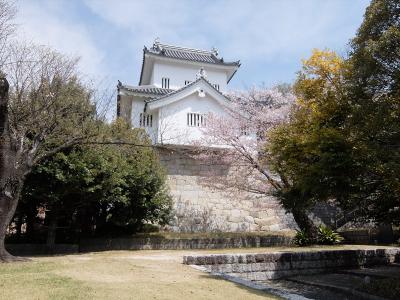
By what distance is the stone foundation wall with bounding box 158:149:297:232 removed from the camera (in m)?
18.8

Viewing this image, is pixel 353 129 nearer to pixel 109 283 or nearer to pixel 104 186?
pixel 109 283

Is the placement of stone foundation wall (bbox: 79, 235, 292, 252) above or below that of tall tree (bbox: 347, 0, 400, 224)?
below

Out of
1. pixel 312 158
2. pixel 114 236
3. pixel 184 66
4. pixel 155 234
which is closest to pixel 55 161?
pixel 114 236

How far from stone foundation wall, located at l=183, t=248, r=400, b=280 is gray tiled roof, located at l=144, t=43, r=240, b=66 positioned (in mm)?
15144

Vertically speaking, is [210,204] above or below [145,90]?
below

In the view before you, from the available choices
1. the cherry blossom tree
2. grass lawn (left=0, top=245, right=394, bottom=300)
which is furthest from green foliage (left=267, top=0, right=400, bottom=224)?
the cherry blossom tree

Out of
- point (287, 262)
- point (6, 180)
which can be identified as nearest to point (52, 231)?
point (6, 180)

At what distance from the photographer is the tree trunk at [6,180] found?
8.88 m

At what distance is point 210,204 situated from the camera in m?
19.3

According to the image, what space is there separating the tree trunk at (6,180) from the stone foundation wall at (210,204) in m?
9.85

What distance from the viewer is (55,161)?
11.5 meters

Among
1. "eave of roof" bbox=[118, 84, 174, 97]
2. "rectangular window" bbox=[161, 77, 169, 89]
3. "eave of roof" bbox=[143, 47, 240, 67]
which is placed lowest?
"eave of roof" bbox=[118, 84, 174, 97]

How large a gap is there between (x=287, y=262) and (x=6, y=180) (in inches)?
340

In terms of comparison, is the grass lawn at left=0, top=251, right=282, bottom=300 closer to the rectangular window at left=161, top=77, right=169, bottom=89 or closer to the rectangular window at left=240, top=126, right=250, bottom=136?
the rectangular window at left=240, top=126, right=250, bottom=136
